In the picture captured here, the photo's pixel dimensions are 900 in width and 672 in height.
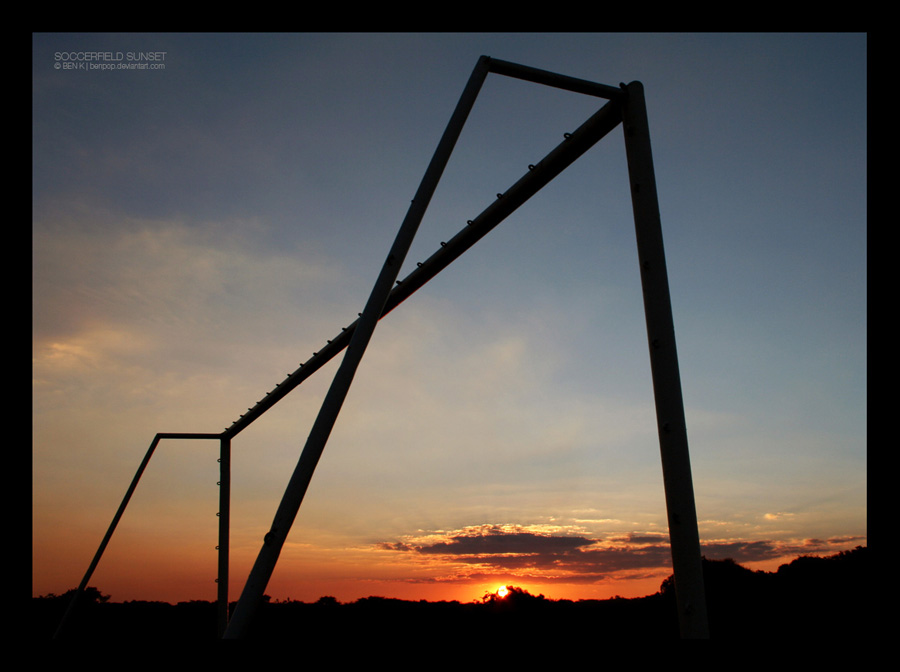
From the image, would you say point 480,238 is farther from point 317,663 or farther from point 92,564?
point 92,564

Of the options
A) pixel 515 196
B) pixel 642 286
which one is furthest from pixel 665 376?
pixel 515 196

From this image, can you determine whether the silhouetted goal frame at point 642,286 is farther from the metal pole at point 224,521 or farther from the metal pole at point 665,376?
the metal pole at point 224,521

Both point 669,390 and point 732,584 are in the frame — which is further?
point 732,584

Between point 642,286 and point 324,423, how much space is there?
3.02m

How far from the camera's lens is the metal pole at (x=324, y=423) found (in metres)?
4.79

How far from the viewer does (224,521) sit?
49.6 ft

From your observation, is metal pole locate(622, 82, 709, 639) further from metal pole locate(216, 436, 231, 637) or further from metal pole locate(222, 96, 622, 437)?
metal pole locate(216, 436, 231, 637)

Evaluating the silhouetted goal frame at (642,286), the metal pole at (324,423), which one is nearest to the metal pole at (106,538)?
the silhouetted goal frame at (642,286)

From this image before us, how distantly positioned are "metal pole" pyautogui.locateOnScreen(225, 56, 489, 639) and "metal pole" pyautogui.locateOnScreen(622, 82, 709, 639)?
1.94 meters

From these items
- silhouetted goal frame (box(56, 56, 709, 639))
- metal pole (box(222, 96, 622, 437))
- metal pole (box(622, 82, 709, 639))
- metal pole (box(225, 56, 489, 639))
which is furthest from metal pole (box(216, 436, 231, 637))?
metal pole (box(622, 82, 709, 639))

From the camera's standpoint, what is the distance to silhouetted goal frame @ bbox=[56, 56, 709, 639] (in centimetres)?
493

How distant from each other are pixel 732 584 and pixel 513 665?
33.3ft
